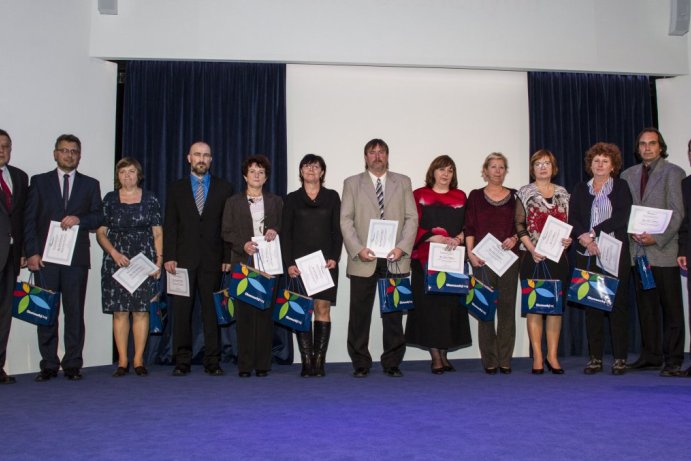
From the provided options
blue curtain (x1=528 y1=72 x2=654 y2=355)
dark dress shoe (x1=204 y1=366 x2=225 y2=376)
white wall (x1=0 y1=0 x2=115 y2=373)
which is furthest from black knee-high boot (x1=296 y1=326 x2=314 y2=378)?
blue curtain (x1=528 y1=72 x2=654 y2=355)

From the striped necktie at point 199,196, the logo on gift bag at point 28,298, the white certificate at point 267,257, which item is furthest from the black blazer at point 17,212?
the white certificate at point 267,257

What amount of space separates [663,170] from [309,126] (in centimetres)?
319

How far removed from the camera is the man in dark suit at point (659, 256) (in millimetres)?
5402

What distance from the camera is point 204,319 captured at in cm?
546

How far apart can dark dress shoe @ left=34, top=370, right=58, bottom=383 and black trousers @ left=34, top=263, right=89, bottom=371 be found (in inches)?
1.2

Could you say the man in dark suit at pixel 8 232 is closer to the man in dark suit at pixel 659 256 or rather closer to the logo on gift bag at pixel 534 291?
the logo on gift bag at pixel 534 291

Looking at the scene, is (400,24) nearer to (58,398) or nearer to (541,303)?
(541,303)

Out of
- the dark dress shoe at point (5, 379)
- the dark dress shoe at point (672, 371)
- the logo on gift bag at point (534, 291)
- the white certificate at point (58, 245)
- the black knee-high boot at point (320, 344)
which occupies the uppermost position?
the white certificate at point (58, 245)

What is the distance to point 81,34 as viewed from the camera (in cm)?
631

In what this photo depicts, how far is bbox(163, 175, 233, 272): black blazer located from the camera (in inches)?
213

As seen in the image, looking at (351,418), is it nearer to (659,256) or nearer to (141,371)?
(141,371)

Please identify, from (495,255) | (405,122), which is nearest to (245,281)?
(495,255)

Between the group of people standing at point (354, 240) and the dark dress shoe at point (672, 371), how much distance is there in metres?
0.05

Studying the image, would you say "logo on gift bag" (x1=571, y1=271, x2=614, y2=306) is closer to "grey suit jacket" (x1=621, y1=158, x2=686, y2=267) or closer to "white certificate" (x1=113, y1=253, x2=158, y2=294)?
"grey suit jacket" (x1=621, y1=158, x2=686, y2=267)
